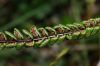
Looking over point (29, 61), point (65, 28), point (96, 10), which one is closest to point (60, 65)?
point (29, 61)

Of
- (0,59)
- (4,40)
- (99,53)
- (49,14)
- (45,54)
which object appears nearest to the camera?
(4,40)

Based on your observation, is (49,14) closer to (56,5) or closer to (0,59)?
(56,5)

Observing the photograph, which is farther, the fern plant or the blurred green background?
the blurred green background

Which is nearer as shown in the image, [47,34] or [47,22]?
[47,34]

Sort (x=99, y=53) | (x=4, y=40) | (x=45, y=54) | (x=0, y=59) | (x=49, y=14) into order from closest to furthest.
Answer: (x=4, y=40)
(x=99, y=53)
(x=0, y=59)
(x=45, y=54)
(x=49, y=14)
